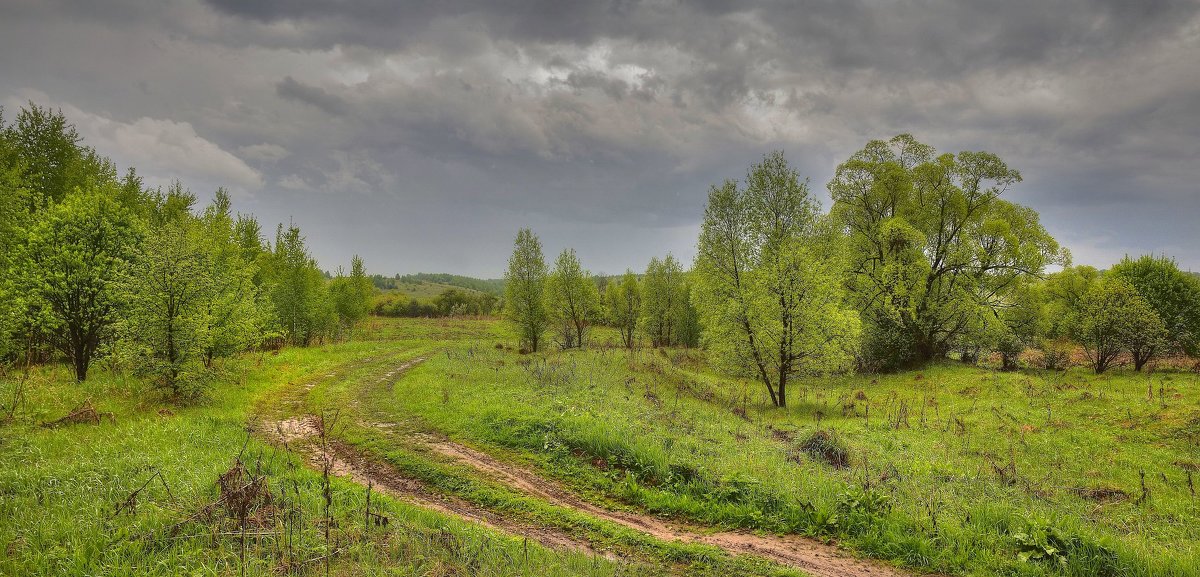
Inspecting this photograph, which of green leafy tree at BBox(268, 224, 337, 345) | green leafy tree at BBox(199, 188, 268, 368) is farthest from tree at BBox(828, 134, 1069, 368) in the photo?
green leafy tree at BBox(268, 224, 337, 345)

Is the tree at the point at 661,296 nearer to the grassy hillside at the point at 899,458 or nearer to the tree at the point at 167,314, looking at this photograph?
the grassy hillside at the point at 899,458

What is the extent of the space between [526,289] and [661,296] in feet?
65.6

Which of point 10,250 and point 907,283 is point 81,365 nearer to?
point 10,250

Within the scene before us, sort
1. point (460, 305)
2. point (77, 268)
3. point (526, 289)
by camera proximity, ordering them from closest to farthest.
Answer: point (77, 268), point (526, 289), point (460, 305)

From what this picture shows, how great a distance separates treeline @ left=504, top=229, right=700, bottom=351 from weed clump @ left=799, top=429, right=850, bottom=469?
30311 millimetres

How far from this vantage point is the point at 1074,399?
18.4 m

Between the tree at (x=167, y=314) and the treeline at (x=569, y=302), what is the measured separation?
24442 millimetres

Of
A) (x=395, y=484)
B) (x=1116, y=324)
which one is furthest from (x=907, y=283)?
(x=395, y=484)

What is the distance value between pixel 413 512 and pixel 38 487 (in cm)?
619

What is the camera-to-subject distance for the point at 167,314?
54.5 ft

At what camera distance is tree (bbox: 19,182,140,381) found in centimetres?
1642

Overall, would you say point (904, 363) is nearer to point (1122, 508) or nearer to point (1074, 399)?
point (1074, 399)

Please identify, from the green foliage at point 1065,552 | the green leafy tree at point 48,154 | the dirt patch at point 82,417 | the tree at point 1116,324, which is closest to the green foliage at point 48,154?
the green leafy tree at point 48,154

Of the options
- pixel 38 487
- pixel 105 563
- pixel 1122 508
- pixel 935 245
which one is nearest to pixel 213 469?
pixel 38 487
